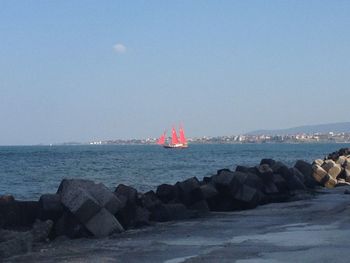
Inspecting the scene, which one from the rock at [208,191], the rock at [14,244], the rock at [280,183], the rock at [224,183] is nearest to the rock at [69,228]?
the rock at [14,244]

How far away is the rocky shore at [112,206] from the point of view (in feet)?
40.8

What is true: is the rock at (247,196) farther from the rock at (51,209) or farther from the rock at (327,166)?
the rock at (327,166)

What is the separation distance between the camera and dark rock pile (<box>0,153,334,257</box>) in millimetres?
12523

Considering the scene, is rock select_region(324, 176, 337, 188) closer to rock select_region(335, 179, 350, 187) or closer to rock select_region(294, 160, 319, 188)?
rock select_region(335, 179, 350, 187)

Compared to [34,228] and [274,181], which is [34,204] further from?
[274,181]

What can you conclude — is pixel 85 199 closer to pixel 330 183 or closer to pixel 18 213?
pixel 18 213

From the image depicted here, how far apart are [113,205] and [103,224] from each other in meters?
0.71

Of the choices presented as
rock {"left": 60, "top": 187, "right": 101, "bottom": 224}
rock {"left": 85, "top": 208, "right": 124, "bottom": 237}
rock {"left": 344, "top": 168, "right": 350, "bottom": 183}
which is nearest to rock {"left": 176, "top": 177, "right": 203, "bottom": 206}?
rock {"left": 85, "top": 208, "right": 124, "bottom": 237}

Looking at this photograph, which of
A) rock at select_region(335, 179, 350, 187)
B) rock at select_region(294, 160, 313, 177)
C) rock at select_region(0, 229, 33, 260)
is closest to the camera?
rock at select_region(0, 229, 33, 260)

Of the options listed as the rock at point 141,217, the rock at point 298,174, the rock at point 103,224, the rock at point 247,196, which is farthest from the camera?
the rock at point 298,174

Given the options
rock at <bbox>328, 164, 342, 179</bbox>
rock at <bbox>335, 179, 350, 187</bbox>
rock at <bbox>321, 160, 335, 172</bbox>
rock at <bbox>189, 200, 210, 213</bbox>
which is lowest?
rock at <bbox>335, 179, 350, 187</bbox>

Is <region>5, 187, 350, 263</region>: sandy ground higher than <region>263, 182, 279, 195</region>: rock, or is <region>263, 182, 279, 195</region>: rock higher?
<region>263, 182, 279, 195</region>: rock

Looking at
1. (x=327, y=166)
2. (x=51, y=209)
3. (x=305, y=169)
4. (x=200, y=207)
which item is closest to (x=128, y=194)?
(x=51, y=209)

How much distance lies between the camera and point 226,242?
1119cm
